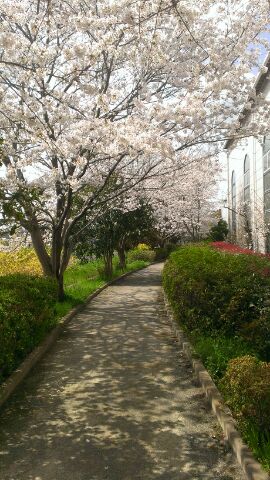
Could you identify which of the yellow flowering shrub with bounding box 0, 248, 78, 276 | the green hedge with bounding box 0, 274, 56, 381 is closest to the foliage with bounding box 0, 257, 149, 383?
the green hedge with bounding box 0, 274, 56, 381

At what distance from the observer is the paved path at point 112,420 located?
3.92 m

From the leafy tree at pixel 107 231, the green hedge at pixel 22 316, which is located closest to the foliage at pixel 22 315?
the green hedge at pixel 22 316

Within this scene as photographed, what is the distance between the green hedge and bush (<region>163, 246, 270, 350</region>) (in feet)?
7.52

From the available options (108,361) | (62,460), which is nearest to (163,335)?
(108,361)

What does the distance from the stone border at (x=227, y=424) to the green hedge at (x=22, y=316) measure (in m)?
2.28

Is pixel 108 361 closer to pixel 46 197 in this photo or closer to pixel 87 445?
pixel 87 445

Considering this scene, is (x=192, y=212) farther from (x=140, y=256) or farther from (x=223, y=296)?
(x=223, y=296)

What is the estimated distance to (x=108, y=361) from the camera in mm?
7238

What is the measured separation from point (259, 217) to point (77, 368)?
57.5 feet

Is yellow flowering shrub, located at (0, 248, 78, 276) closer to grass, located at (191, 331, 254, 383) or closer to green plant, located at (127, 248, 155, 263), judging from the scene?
grass, located at (191, 331, 254, 383)

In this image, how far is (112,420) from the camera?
16.1 ft

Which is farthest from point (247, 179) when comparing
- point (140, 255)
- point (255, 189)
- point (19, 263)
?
point (19, 263)

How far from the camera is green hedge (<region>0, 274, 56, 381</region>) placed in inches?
227

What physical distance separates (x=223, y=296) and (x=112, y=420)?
287 centimetres
